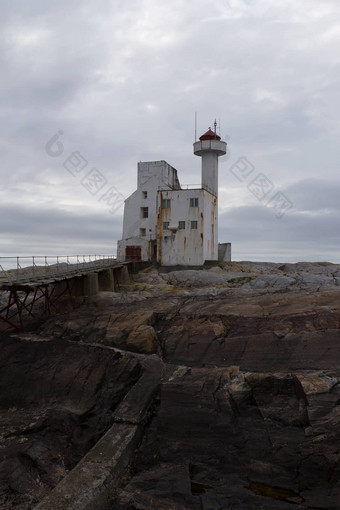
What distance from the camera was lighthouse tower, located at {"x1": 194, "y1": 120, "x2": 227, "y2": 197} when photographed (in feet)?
154

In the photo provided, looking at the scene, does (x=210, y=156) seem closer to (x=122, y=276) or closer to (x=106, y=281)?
(x=122, y=276)

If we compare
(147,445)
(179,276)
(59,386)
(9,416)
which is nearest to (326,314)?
(147,445)

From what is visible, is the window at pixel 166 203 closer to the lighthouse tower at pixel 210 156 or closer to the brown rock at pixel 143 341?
the lighthouse tower at pixel 210 156

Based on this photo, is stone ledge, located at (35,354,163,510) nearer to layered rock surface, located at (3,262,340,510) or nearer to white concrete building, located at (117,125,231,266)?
layered rock surface, located at (3,262,340,510)

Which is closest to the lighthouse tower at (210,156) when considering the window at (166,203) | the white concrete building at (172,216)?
the white concrete building at (172,216)

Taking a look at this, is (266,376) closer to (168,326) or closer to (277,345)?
(277,345)

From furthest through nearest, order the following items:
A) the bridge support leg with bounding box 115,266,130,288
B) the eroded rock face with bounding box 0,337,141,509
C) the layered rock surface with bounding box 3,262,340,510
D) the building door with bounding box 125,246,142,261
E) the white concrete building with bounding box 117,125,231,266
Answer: the building door with bounding box 125,246,142,261, the white concrete building with bounding box 117,125,231,266, the bridge support leg with bounding box 115,266,130,288, the eroded rock face with bounding box 0,337,141,509, the layered rock surface with bounding box 3,262,340,510

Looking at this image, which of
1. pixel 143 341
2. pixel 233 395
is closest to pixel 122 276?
pixel 143 341

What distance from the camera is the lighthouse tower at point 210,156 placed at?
154 ft

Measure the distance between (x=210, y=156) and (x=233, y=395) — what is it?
116 ft

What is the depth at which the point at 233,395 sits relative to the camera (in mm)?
16062

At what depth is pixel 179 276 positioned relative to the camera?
39.4 m

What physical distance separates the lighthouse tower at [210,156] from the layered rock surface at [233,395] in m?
22.5

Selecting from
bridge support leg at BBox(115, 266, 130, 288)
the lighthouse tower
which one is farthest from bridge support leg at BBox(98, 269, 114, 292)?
the lighthouse tower
